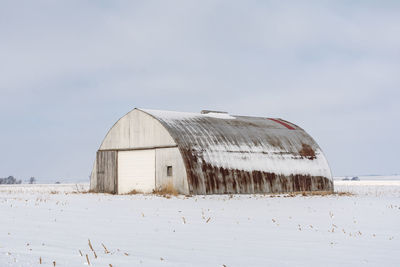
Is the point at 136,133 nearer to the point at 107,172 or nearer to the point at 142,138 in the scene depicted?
the point at 142,138

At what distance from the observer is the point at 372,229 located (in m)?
14.6

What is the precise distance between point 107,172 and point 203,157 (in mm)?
8341

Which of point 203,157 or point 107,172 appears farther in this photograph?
point 107,172

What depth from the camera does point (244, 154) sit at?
36156mm

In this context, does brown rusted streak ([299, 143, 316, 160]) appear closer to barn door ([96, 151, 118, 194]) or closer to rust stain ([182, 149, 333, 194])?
rust stain ([182, 149, 333, 194])

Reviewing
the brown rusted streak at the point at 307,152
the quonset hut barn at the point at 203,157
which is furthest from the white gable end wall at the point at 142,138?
the brown rusted streak at the point at 307,152

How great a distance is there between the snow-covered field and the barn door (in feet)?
58.1

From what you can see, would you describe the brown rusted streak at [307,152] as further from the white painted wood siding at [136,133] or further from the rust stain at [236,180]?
the white painted wood siding at [136,133]

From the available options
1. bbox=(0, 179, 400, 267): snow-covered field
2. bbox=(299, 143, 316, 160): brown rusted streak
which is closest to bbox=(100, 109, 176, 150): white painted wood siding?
bbox=(299, 143, 316, 160): brown rusted streak

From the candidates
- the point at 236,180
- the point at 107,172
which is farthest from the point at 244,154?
the point at 107,172

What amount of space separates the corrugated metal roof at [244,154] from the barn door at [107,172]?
456 cm

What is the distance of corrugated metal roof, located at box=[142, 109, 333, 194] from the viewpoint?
33.1 m

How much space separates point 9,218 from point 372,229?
426 inches

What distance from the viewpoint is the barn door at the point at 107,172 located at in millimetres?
37406
